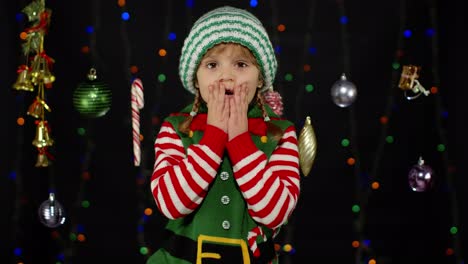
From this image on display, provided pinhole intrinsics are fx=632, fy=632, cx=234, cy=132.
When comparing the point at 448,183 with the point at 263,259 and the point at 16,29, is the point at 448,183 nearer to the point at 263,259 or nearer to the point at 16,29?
the point at 263,259

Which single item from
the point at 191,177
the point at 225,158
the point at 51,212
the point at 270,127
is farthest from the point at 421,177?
the point at 51,212

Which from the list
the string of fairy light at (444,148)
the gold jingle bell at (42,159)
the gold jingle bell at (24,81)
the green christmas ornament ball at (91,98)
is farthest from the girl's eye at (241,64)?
the string of fairy light at (444,148)

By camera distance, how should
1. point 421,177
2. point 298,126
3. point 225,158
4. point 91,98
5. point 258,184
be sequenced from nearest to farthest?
point 258,184 < point 225,158 < point 91,98 < point 421,177 < point 298,126

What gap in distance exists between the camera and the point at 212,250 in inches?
66.6

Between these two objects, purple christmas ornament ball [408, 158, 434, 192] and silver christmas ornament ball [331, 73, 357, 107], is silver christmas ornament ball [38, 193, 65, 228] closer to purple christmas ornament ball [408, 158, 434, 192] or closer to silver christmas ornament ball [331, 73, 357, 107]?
silver christmas ornament ball [331, 73, 357, 107]

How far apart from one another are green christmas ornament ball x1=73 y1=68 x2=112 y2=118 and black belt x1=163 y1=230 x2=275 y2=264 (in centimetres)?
83

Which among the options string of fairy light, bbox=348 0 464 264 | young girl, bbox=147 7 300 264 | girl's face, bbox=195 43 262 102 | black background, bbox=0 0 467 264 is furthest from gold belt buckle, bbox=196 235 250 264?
string of fairy light, bbox=348 0 464 264

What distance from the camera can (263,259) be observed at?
1.74 metres

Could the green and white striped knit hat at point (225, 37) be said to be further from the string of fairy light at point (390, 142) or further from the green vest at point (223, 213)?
the string of fairy light at point (390, 142)

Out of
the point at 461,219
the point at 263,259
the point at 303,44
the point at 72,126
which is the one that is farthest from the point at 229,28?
the point at 461,219

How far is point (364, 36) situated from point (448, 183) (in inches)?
31.8

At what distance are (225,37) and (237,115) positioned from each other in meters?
0.22

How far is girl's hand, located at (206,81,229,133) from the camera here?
1638 mm

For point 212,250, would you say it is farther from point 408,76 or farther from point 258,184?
point 408,76
